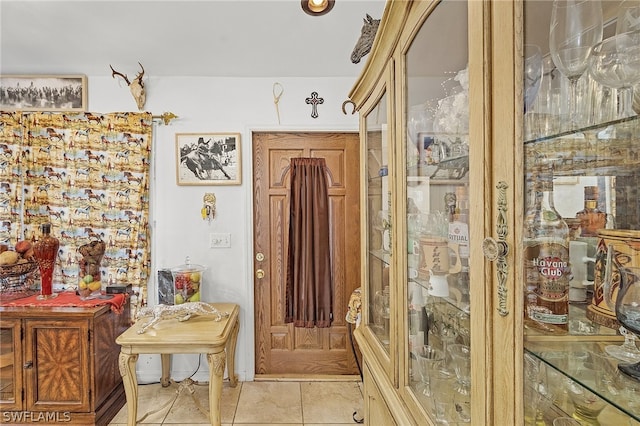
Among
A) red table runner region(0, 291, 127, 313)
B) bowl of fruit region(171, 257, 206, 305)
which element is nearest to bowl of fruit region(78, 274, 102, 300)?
red table runner region(0, 291, 127, 313)

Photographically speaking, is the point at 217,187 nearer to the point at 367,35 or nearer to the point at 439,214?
the point at 367,35

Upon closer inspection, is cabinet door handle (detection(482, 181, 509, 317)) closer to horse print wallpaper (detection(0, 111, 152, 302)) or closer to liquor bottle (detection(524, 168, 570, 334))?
liquor bottle (detection(524, 168, 570, 334))

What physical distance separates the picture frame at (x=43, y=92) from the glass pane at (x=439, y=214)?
2.86 metres

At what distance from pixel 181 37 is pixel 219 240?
1492mm

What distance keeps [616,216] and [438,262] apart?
0.43 metres

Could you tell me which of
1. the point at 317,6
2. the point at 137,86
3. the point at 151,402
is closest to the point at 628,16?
the point at 317,6

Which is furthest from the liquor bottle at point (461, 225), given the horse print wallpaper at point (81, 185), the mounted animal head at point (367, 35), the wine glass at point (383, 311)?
the horse print wallpaper at point (81, 185)

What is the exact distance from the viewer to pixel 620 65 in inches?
21.8

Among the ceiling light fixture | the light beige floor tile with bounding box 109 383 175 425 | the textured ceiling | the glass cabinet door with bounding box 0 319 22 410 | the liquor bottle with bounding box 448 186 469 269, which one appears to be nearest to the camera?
the liquor bottle with bounding box 448 186 469 269

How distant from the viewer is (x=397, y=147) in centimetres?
→ 109

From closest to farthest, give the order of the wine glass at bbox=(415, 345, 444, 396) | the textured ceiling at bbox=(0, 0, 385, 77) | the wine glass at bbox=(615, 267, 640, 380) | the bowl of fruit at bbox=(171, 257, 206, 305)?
1. the wine glass at bbox=(615, 267, 640, 380)
2. the wine glass at bbox=(415, 345, 444, 396)
3. the textured ceiling at bbox=(0, 0, 385, 77)
4. the bowl of fruit at bbox=(171, 257, 206, 305)

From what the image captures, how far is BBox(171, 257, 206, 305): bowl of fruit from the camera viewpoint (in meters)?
2.63

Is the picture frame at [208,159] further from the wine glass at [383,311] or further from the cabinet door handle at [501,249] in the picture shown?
the cabinet door handle at [501,249]

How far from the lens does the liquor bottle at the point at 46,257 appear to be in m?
2.53
